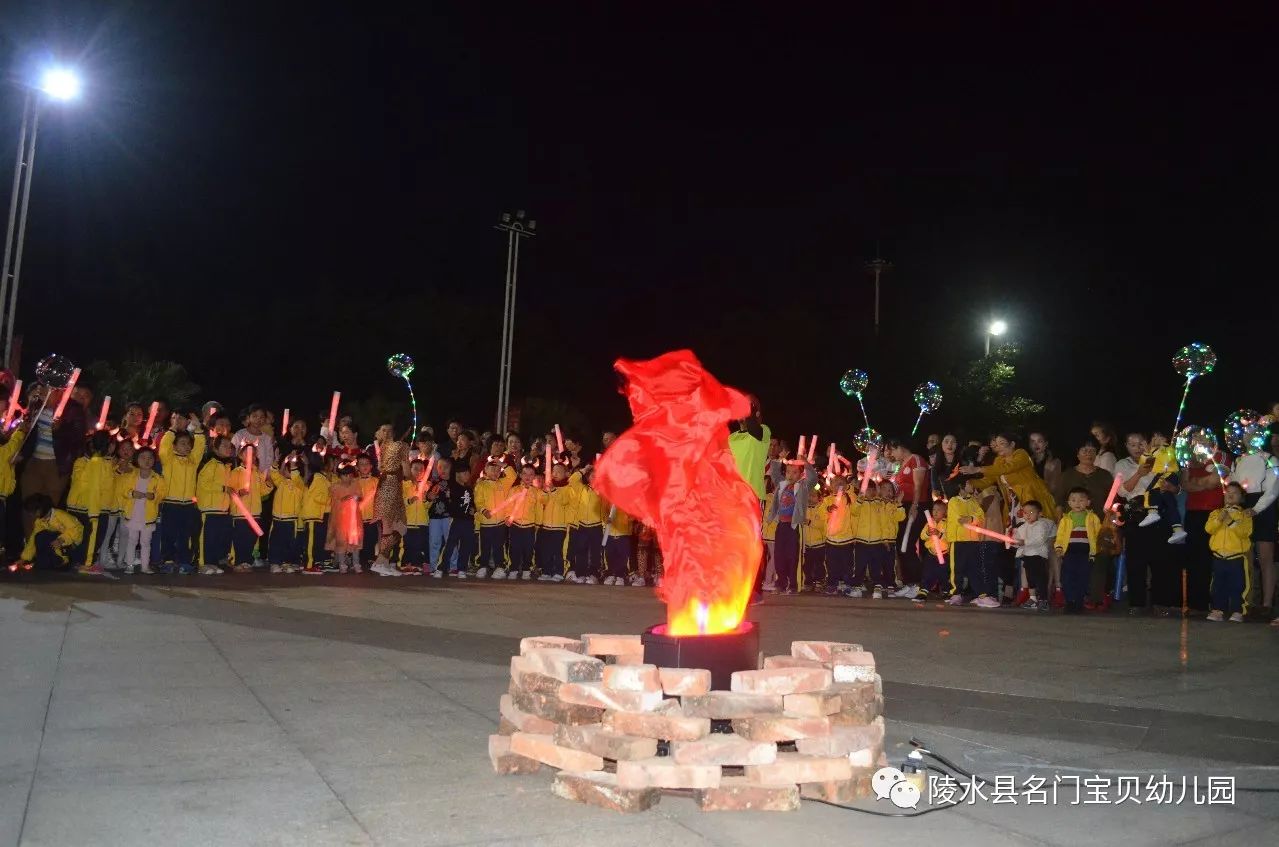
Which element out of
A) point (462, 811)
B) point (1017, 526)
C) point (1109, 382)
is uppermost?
point (1109, 382)

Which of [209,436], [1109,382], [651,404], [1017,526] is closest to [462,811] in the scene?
[651,404]

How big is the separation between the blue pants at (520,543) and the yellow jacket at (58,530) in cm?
589

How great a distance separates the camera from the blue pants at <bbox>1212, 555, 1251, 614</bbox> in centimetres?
1188

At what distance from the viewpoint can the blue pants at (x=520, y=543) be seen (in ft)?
53.3

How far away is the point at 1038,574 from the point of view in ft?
43.7

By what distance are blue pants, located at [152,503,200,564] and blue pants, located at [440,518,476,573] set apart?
3.68 metres

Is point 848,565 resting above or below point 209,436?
below

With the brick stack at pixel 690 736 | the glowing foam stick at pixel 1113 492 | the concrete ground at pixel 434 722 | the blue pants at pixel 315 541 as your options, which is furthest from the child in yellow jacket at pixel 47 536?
the glowing foam stick at pixel 1113 492

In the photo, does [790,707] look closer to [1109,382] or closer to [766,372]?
[1109,382]

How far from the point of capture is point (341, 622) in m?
9.38

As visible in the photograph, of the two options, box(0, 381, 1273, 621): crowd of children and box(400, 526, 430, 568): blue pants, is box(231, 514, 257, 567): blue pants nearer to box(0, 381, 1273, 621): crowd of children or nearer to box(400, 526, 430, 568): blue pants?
box(0, 381, 1273, 621): crowd of children

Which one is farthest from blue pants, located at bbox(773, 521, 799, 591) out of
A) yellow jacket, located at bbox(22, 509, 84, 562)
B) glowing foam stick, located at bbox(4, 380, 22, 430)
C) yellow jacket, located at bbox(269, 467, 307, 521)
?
glowing foam stick, located at bbox(4, 380, 22, 430)

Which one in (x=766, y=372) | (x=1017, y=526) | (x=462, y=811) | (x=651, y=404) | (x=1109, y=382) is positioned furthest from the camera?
(x=766, y=372)

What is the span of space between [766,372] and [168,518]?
103 feet
